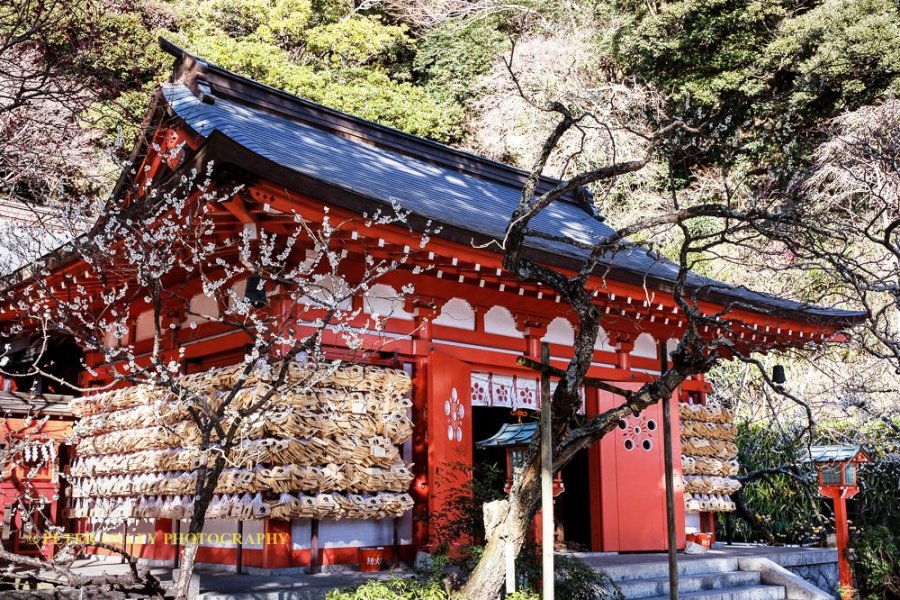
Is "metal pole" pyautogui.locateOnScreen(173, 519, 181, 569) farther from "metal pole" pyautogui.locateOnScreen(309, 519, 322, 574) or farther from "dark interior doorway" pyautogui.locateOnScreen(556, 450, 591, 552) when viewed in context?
"dark interior doorway" pyautogui.locateOnScreen(556, 450, 591, 552)

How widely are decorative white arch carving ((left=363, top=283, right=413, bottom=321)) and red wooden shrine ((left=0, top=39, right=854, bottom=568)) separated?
0.07 feet

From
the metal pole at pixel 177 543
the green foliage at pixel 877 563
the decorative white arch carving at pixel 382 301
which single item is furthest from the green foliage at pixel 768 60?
the metal pole at pixel 177 543

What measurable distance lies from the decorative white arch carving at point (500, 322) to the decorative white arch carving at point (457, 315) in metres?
0.22

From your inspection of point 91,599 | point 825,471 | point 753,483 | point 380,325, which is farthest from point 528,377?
point 753,483

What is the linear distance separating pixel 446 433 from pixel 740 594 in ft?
11.7

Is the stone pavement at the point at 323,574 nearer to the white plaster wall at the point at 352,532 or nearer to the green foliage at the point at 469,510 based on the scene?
the white plaster wall at the point at 352,532

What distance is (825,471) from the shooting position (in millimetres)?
10195

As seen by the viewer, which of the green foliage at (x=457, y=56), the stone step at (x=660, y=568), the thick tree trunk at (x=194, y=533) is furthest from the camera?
the green foliage at (x=457, y=56)

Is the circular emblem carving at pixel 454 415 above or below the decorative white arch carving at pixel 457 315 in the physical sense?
below

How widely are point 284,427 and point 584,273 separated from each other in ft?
9.98

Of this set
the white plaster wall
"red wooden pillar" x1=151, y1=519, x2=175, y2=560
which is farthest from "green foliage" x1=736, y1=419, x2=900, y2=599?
"red wooden pillar" x1=151, y1=519, x2=175, y2=560

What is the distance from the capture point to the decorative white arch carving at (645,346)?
10.6 metres

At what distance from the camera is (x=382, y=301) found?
7.90 meters

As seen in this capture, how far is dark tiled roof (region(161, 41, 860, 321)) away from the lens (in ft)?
26.9
